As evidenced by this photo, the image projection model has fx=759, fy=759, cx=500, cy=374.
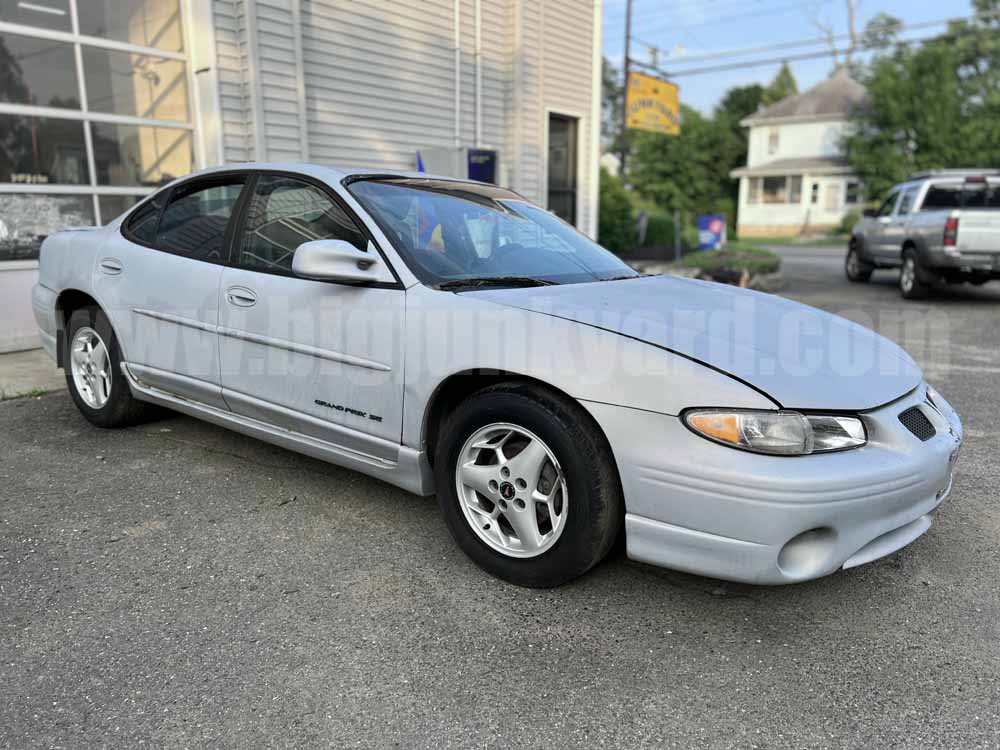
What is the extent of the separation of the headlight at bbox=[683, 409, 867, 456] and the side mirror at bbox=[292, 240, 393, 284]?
4.53ft

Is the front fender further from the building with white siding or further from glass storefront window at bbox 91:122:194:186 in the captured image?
glass storefront window at bbox 91:122:194:186

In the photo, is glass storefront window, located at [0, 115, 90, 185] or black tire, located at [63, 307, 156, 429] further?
glass storefront window, located at [0, 115, 90, 185]

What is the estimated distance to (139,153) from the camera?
25.2 feet

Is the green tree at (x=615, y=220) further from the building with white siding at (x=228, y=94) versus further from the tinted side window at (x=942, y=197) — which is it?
the tinted side window at (x=942, y=197)

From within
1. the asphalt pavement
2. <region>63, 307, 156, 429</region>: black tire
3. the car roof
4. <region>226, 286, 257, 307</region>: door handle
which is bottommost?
the asphalt pavement

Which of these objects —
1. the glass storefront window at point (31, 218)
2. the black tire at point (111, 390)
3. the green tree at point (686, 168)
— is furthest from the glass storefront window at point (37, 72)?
the green tree at point (686, 168)

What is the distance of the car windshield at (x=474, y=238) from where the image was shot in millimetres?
3148

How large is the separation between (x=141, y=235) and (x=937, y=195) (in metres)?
11.2

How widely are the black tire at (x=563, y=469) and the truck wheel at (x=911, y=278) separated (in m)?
10.4

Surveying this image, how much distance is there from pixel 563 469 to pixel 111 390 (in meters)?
3.08

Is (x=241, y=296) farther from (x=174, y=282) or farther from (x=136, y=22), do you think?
(x=136, y=22)

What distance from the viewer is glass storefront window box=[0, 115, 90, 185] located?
6.75 meters

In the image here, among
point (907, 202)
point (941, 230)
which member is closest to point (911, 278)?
point (941, 230)

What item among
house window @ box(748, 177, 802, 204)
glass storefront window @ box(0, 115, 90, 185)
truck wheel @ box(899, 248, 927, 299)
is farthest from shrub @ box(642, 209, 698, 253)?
house window @ box(748, 177, 802, 204)
